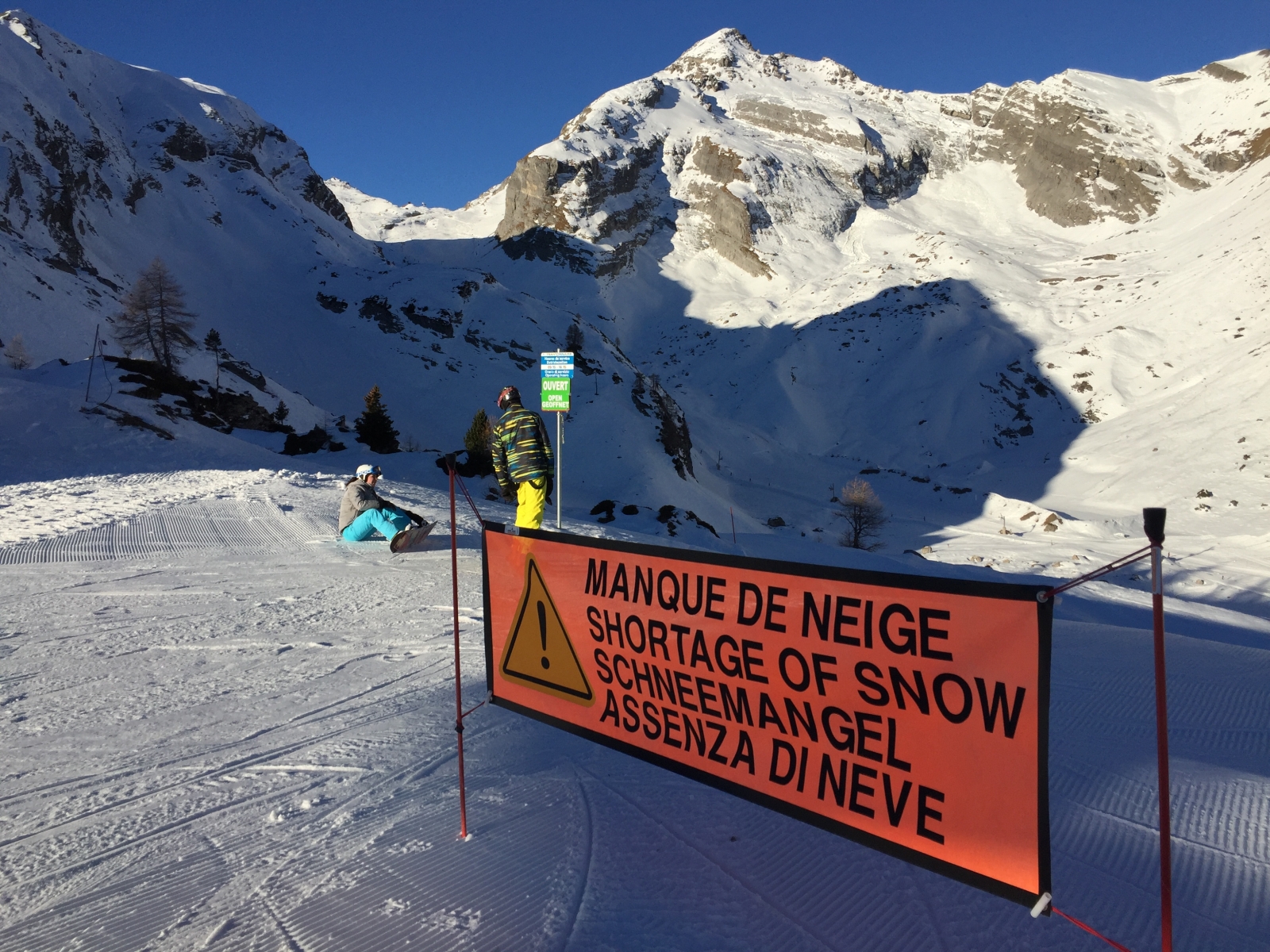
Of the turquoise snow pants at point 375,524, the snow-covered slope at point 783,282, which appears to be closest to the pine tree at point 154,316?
the snow-covered slope at point 783,282

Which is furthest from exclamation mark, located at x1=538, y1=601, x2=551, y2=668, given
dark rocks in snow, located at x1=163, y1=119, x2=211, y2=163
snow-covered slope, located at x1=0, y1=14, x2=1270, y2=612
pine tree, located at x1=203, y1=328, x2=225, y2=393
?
dark rocks in snow, located at x1=163, y1=119, x2=211, y2=163

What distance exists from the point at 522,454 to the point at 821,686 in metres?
5.38

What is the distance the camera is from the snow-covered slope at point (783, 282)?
38031 millimetres

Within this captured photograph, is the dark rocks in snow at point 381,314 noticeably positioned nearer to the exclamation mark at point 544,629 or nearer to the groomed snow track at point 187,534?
the groomed snow track at point 187,534

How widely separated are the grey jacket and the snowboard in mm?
397

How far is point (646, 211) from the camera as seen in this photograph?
4067 inches

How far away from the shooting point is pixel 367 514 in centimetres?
982

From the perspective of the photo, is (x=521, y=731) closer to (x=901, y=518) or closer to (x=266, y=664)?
(x=266, y=664)

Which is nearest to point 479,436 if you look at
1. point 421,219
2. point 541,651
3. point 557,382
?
point 557,382

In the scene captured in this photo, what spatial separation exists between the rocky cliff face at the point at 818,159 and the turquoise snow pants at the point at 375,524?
88.5 metres

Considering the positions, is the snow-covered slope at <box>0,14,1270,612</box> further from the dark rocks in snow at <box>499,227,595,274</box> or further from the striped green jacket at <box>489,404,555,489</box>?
the striped green jacket at <box>489,404,555,489</box>

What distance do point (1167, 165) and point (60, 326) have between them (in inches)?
4673

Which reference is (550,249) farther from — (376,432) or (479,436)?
(479,436)

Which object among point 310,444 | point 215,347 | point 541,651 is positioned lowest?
point 541,651
